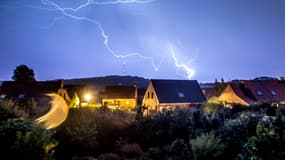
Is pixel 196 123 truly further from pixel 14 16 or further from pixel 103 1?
pixel 14 16

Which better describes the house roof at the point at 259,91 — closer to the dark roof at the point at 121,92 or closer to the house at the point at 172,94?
the house at the point at 172,94

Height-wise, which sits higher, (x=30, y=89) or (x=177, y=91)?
(x=30, y=89)

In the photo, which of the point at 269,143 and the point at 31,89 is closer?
the point at 269,143

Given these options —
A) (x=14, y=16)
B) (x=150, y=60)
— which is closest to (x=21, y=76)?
(x=14, y=16)

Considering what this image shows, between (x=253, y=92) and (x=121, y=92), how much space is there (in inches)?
662

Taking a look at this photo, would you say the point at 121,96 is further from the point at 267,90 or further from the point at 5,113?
the point at 5,113

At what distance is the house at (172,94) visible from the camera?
29.5 m

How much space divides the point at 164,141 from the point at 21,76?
35.2 m

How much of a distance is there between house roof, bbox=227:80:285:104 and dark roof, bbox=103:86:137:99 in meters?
13.1

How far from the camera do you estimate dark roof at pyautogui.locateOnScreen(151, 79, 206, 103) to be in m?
30.0

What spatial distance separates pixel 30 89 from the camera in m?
30.6

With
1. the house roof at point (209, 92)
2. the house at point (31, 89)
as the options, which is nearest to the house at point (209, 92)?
the house roof at point (209, 92)

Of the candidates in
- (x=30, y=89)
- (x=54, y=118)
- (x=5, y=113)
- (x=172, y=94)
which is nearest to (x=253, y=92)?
(x=172, y=94)

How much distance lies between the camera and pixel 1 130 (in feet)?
25.3
